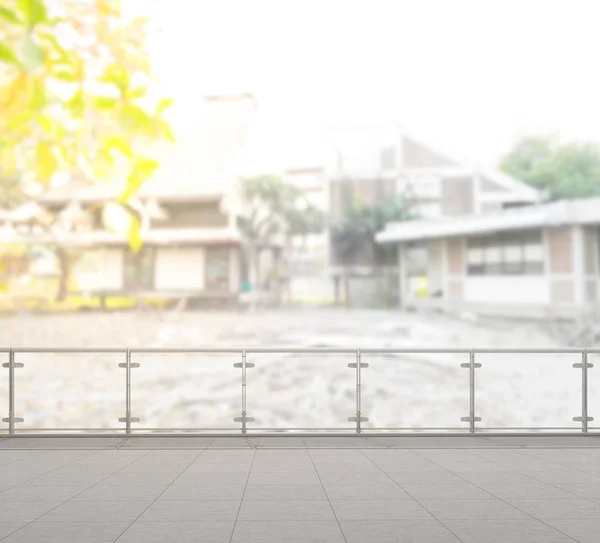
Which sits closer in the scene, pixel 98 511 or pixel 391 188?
pixel 98 511

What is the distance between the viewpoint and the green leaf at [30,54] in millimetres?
2100

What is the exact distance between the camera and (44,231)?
155 ft

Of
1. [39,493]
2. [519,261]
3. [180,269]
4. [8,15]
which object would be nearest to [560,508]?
[39,493]

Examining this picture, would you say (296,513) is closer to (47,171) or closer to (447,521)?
(447,521)

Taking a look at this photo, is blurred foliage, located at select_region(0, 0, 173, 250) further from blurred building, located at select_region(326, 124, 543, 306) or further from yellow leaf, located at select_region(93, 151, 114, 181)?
blurred building, located at select_region(326, 124, 543, 306)

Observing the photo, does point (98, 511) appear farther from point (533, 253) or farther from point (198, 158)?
point (198, 158)

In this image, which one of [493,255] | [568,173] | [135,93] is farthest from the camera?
[568,173]

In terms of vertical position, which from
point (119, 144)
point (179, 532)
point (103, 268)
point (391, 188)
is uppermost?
point (391, 188)

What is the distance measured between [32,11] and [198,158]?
45092 millimetres

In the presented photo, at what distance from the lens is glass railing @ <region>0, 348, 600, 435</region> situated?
33.1 ft

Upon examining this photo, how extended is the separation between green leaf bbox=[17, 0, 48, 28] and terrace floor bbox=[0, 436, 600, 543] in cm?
384

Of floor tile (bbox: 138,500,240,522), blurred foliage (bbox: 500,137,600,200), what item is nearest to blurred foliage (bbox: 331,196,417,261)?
blurred foliage (bbox: 500,137,600,200)

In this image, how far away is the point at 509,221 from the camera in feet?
112

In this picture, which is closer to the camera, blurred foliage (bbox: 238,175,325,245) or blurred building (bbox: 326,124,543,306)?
blurred foliage (bbox: 238,175,325,245)
